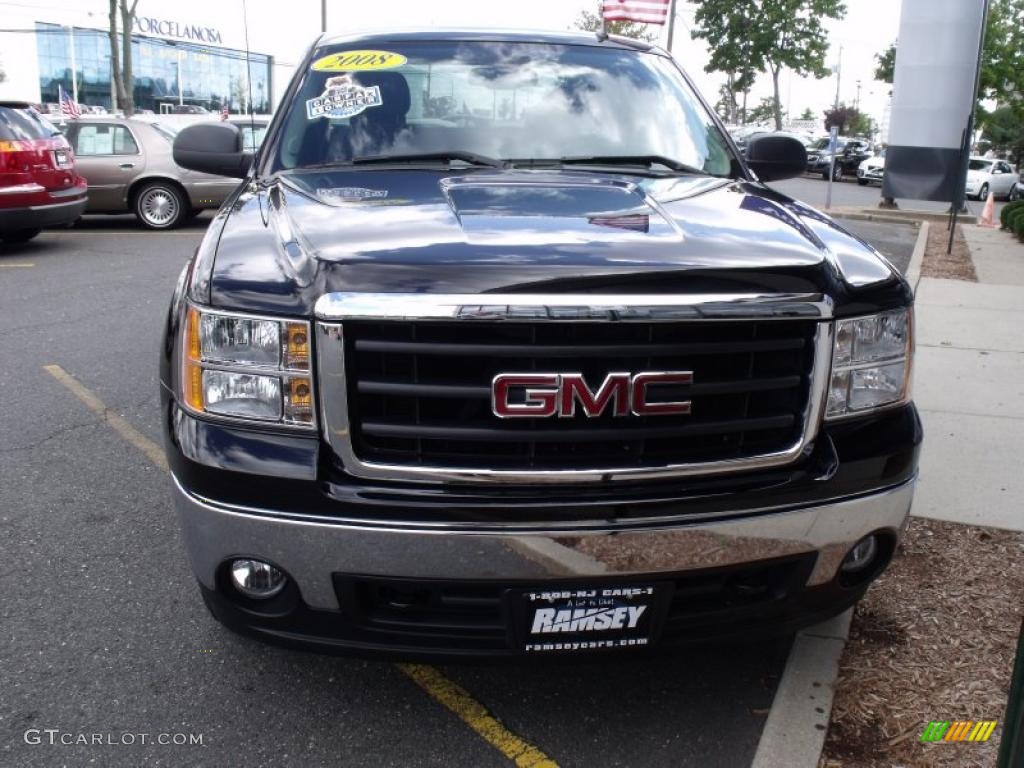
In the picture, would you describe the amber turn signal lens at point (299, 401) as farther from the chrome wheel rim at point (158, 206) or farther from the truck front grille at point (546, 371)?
the chrome wheel rim at point (158, 206)

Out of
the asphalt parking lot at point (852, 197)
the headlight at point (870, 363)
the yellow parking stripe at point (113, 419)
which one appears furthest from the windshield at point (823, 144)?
the headlight at point (870, 363)

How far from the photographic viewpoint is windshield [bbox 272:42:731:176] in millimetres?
3727

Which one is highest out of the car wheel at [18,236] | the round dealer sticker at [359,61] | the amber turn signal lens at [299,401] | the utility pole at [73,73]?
the utility pole at [73,73]

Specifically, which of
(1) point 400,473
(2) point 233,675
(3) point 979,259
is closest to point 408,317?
(1) point 400,473

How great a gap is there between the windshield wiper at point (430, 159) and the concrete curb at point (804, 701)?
6.44 feet

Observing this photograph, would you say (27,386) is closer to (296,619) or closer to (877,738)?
(296,619)

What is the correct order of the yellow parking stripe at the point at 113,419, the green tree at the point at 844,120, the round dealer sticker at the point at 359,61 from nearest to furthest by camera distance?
1. the round dealer sticker at the point at 359,61
2. the yellow parking stripe at the point at 113,419
3. the green tree at the point at 844,120

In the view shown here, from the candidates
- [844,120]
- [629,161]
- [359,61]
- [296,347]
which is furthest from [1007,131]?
[296,347]

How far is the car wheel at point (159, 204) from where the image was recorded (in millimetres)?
14039

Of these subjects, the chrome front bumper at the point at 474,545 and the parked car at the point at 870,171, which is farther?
the parked car at the point at 870,171

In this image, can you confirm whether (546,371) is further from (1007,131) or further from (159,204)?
(1007,131)

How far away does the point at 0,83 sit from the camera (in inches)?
1698

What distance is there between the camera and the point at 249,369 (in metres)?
2.35

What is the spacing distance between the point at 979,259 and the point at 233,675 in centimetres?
1222
